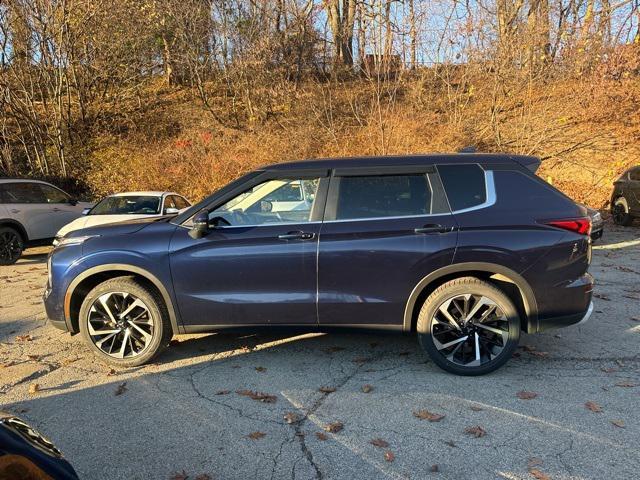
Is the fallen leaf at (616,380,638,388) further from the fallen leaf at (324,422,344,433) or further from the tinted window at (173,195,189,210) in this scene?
the tinted window at (173,195,189,210)

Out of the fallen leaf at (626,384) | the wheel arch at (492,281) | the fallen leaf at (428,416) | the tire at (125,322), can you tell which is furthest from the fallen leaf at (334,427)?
the fallen leaf at (626,384)

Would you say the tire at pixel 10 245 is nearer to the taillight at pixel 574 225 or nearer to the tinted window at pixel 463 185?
the tinted window at pixel 463 185

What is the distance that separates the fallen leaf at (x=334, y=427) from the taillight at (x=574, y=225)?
236cm

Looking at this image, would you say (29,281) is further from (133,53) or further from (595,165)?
(595,165)

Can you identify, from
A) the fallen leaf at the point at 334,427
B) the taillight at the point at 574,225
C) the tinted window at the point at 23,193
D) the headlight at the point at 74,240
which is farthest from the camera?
the tinted window at the point at 23,193

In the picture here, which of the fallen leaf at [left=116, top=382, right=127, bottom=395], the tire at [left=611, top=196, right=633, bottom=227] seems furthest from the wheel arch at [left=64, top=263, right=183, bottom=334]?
the tire at [left=611, top=196, right=633, bottom=227]

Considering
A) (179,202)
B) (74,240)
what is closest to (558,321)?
(74,240)

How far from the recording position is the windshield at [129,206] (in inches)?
382

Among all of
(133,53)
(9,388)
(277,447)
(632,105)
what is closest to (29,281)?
(9,388)

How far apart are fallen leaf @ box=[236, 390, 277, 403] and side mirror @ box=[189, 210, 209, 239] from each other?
1373mm

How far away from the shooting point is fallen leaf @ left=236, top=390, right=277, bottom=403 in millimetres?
3670

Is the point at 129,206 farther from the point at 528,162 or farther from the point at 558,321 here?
the point at 558,321

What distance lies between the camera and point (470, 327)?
13.1 ft

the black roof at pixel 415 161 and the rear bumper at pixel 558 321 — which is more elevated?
the black roof at pixel 415 161
